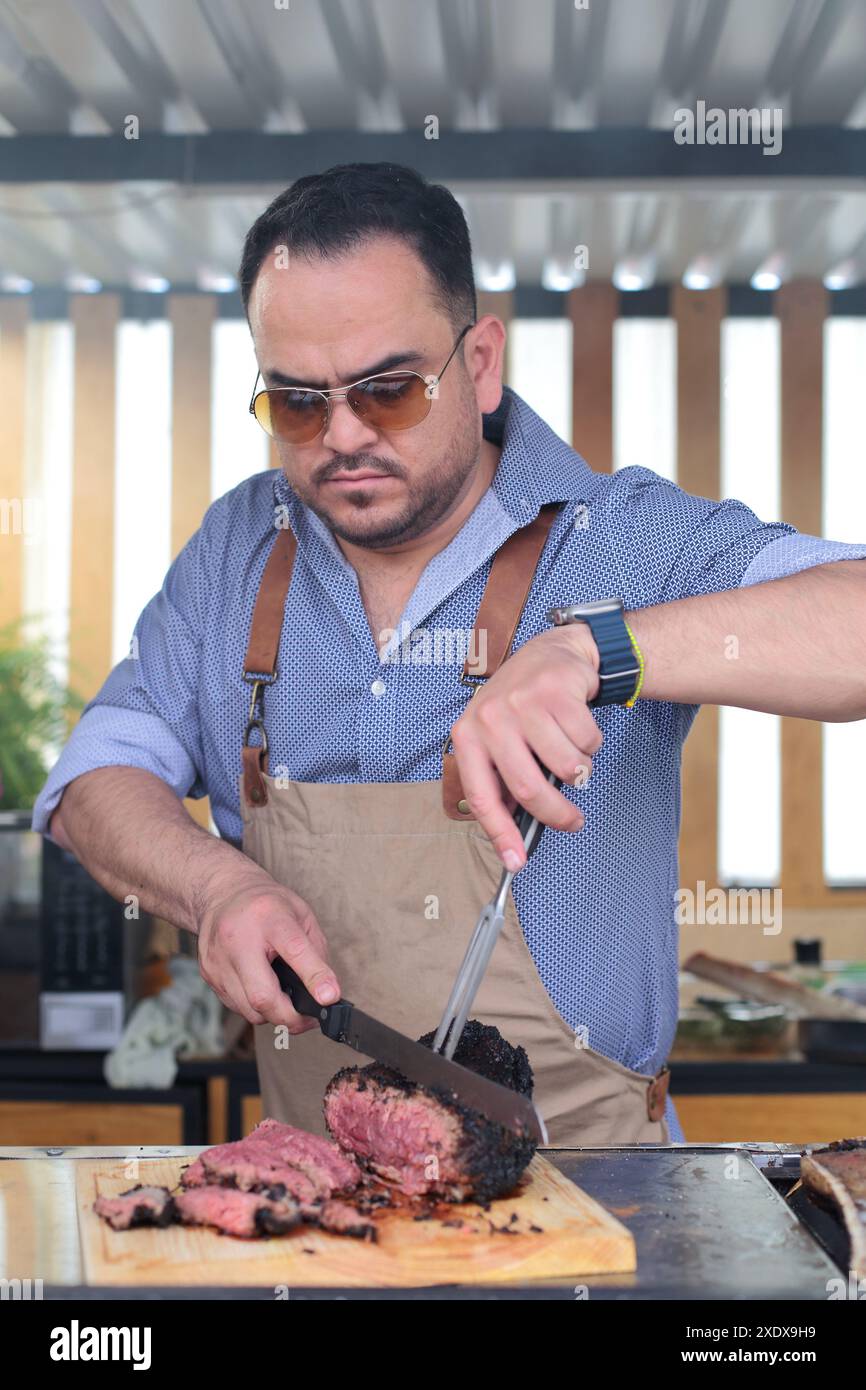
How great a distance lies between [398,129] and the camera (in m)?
4.80

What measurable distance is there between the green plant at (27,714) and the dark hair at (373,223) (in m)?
3.63

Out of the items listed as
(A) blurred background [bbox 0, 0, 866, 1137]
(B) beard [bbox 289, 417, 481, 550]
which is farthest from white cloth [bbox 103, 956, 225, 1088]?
(B) beard [bbox 289, 417, 481, 550]

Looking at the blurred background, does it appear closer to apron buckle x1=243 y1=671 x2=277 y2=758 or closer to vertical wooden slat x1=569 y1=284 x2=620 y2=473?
vertical wooden slat x1=569 y1=284 x2=620 y2=473

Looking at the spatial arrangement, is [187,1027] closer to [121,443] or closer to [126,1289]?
[126,1289]

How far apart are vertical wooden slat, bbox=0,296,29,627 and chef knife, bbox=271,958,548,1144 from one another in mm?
5253

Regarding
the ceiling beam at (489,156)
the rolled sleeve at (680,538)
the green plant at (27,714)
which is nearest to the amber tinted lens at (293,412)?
the rolled sleeve at (680,538)

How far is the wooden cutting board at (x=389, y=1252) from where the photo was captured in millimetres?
1432

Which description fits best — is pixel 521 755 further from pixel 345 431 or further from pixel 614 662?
pixel 345 431

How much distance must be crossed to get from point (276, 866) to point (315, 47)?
291 cm

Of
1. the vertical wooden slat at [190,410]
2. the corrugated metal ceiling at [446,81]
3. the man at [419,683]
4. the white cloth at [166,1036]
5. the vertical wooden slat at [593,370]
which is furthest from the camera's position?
the vertical wooden slat at [190,410]

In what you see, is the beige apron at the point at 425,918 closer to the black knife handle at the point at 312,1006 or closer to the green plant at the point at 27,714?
the black knife handle at the point at 312,1006

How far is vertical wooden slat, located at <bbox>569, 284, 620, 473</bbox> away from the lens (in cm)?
657

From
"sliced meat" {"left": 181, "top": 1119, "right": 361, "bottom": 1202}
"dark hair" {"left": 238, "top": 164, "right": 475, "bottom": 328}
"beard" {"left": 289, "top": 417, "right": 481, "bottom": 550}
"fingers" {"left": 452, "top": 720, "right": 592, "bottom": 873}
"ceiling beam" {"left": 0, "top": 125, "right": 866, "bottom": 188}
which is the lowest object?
"sliced meat" {"left": 181, "top": 1119, "right": 361, "bottom": 1202}
